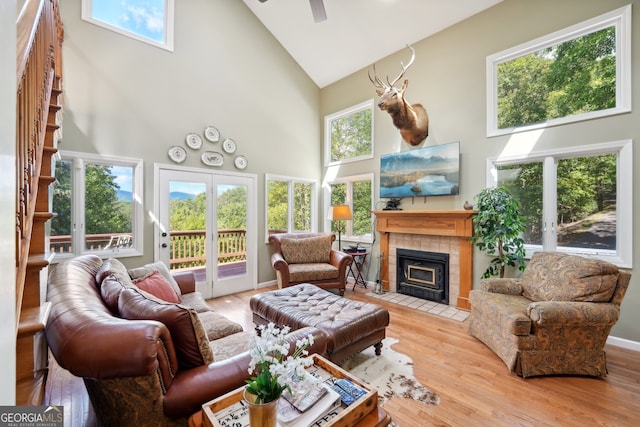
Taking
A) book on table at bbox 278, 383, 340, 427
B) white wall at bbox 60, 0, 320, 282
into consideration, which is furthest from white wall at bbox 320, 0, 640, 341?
book on table at bbox 278, 383, 340, 427

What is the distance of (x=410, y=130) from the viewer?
14.2ft

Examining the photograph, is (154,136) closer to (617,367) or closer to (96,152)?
(96,152)

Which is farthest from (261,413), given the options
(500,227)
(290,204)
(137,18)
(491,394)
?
(137,18)

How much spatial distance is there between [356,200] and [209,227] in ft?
9.17

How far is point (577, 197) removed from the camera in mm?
3189

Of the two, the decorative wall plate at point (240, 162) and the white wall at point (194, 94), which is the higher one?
the white wall at point (194, 94)

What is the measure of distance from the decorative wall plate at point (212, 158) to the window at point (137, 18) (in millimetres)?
1586

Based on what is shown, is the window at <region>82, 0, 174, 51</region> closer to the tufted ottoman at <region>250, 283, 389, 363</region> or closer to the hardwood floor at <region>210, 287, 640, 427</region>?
the tufted ottoman at <region>250, 283, 389, 363</region>

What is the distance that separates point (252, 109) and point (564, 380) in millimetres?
5301

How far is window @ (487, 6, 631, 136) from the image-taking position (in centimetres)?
286

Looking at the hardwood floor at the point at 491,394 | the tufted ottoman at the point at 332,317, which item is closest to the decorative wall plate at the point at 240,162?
the tufted ottoman at the point at 332,317

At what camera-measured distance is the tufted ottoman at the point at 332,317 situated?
7.31 feet

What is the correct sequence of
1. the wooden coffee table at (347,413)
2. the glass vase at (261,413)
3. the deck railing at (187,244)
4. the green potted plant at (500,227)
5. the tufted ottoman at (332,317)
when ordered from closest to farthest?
the glass vase at (261,413), the wooden coffee table at (347,413), the tufted ottoman at (332,317), the green potted plant at (500,227), the deck railing at (187,244)

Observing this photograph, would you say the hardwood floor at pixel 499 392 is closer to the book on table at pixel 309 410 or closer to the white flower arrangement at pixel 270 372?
the book on table at pixel 309 410
